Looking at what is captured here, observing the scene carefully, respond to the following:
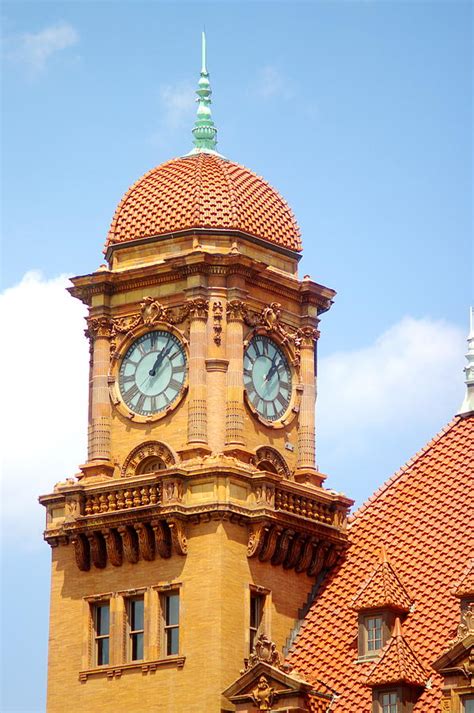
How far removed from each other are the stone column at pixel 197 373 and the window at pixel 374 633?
7.80 metres

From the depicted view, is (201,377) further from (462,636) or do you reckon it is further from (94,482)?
(462,636)

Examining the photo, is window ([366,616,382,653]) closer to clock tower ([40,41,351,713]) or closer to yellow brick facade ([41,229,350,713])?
clock tower ([40,41,351,713])

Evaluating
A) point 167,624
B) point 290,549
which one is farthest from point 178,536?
point 290,549

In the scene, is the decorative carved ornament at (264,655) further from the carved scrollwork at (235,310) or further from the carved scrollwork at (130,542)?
the carved scrollwork at (235,310)

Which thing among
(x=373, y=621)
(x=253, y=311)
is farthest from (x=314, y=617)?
(x=253, y=311)

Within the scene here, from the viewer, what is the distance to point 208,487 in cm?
8300

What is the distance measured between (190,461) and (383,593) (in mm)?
7534

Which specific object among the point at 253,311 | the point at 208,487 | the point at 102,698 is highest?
the point at 253,311

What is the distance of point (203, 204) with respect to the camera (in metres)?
87.5

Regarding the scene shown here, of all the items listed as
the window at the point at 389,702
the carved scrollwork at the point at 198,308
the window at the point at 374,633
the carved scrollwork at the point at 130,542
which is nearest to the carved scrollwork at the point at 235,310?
the carved scrollwork at the point at 198,308

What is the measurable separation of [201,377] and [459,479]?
29.3 ft

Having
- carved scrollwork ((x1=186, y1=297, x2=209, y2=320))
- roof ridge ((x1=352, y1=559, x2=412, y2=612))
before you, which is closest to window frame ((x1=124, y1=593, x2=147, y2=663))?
roof ridge ((x1=352, y1=559, x2=412, y2=612))

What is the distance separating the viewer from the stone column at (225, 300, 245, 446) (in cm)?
8450

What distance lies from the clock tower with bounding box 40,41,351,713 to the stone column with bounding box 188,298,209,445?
0.06 metres
